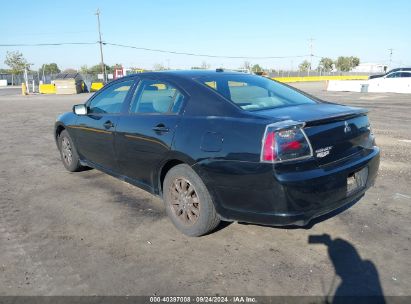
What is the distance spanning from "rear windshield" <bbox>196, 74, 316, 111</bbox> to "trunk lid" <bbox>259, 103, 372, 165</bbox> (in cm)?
23

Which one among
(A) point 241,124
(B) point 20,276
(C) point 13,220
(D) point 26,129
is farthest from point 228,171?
(D) point 26,129

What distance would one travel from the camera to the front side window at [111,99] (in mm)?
4652

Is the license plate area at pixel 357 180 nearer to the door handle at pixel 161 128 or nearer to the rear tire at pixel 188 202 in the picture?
the rear tire at pixel 188 202

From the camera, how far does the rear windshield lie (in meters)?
3.65

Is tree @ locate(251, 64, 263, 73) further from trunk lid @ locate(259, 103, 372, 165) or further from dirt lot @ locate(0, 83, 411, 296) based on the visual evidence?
trunk lid @ locate(259, 103, 372, 165)

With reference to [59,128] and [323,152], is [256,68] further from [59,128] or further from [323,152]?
[323,152]

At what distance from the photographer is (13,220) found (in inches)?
165

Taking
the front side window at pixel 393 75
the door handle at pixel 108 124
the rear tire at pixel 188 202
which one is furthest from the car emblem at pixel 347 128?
the front side window at pixel 393 75

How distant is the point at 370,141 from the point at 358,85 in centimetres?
2447

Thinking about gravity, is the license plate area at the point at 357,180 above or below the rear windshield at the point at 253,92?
below

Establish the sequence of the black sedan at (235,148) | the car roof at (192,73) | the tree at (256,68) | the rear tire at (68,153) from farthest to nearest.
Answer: the tree at (256,68) < the rear tire at (68,153) < the car roof at (192,73) < the black sedan at (235,148)

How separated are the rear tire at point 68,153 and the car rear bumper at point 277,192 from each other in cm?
318

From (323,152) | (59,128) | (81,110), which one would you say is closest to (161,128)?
(323,152)

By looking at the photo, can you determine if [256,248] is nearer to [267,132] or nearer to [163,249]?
[163,249]
